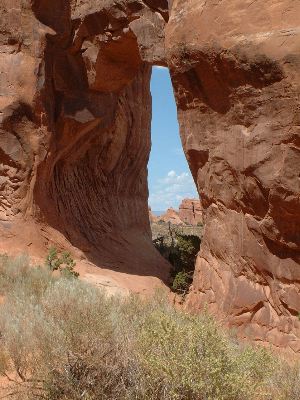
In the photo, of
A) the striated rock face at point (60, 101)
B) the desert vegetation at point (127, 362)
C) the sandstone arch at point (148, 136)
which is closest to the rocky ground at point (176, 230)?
the sandstone arch at point (148, 136)

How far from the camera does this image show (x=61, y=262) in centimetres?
898

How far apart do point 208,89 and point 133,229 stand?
6.86 metres

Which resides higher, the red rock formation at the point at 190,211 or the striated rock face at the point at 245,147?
the striated rock face at the point at 245,147

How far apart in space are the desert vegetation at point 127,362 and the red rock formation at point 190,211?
4394cm

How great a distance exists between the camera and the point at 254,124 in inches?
225

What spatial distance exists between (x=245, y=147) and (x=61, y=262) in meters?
4.58

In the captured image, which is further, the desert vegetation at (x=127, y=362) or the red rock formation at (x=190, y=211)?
the red rock formation at (x=190, y=211)

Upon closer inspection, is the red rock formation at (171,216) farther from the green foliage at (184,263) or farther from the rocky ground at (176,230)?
the green foliage at (184,263)

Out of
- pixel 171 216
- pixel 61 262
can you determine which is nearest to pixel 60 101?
pixel 61 262

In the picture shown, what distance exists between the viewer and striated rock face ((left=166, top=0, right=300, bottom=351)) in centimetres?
532

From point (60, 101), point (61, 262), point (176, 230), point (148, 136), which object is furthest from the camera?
point (176, 230)

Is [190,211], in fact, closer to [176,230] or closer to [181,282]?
[176,230]

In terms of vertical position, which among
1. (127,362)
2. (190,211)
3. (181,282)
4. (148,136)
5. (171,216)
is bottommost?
(171,216)

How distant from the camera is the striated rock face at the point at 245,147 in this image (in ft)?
17.4
